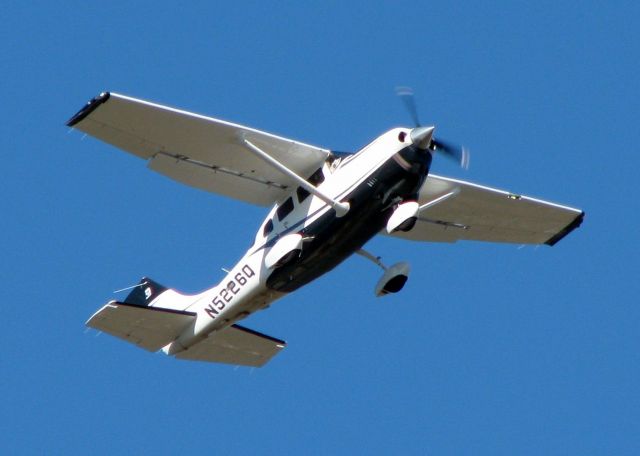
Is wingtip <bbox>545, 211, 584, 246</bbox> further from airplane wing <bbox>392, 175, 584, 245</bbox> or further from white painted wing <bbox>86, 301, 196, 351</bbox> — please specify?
white painted wing <bbox>86, 301, 196, 351</bbox>

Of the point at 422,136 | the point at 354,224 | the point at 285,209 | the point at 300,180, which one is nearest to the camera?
the point at 422,136

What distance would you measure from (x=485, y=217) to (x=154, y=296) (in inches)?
239

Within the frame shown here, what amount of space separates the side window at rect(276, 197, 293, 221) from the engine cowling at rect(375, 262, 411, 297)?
185cm

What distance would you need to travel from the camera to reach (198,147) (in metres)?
25.7

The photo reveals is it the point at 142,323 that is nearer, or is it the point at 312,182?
the point at 312,182

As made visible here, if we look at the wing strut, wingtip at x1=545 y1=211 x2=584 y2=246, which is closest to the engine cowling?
the wing strut

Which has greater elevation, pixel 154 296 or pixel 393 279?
pixel 393 279

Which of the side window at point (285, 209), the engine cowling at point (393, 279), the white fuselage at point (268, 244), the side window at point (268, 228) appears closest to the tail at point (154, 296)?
the white fuselage at point (268, 244)

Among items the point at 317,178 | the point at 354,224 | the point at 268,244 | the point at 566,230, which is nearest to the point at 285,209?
the point at 268,244

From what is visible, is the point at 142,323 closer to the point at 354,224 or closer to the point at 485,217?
the point at 354,224

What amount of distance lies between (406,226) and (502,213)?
4.34 meters

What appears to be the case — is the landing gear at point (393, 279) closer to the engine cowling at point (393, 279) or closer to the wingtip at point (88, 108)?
the engine cowling at point (393, 279)

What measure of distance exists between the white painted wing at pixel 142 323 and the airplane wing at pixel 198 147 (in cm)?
219

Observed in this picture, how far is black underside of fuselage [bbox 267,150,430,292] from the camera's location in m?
24.4
